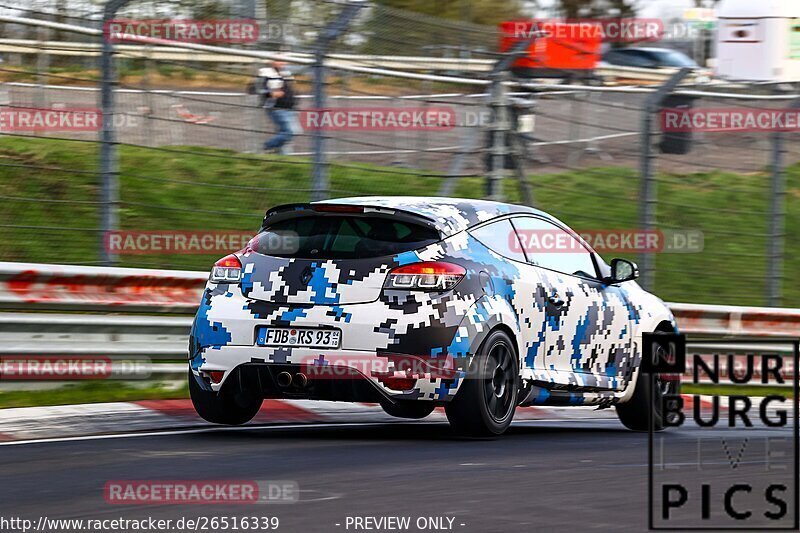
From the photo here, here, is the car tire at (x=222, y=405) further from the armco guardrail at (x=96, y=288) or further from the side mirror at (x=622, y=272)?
the side mirror at (x=622, y=272)

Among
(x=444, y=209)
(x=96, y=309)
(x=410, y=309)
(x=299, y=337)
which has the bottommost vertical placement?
(x=96, y=309)

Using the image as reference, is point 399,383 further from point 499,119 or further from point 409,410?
point 499,119

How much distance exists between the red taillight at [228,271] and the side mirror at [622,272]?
2638mm

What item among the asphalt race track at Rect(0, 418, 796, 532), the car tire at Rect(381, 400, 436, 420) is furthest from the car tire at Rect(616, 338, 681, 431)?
the car tire at Rect(381, 400, 436, 420)

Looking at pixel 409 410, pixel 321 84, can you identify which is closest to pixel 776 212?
pixel 321 84

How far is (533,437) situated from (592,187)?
8186 millimetres

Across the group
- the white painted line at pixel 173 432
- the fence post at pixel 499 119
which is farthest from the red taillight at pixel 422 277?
the fence post at pixel 499 119

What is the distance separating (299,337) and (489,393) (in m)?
1.12

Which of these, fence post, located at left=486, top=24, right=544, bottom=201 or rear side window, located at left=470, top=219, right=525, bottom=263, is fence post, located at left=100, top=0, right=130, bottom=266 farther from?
fence post, located at left=486, top=24, right=544, bottom=201

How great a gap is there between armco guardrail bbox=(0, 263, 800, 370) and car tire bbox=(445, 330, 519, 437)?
10.6 feet

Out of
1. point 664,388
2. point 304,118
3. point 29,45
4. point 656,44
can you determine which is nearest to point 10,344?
point 29,45

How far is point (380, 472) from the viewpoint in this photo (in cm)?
753

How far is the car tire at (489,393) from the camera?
344 inches

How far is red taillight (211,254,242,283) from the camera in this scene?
8.97 metres
